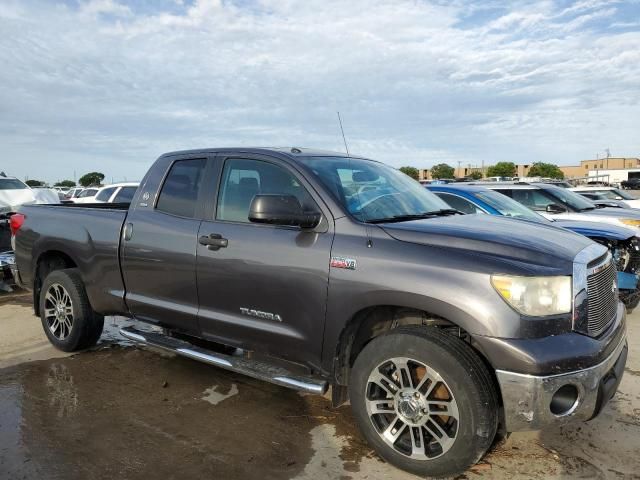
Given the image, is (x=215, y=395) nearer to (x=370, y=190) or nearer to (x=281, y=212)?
(x=281, y=212)

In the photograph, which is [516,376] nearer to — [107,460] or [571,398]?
[571,398]

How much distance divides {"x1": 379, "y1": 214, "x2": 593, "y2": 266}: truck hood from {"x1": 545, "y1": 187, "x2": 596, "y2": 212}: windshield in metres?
6.17

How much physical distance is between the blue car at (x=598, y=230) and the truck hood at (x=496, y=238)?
6.96 ft

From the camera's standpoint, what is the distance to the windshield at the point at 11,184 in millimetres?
12677

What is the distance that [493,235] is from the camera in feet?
10.4

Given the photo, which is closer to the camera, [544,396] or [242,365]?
[544,396]

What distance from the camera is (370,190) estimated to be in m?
3.88

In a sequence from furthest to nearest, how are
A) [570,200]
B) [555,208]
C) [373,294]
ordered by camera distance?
[570,200] < [555,208] < [373,294]

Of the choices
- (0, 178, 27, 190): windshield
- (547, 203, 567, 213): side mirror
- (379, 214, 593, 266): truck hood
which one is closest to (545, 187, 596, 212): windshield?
(547, 203, 567, 213): side mirror

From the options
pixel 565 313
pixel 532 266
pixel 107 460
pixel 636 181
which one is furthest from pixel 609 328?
pixel 636 181

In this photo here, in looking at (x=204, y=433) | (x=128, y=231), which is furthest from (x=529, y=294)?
(x=128, y=231)

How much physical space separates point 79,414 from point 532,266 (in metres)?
3.27

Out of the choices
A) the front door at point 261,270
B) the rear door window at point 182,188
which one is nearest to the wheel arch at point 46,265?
the rear door window at point 182,188

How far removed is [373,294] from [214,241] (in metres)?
1.35
